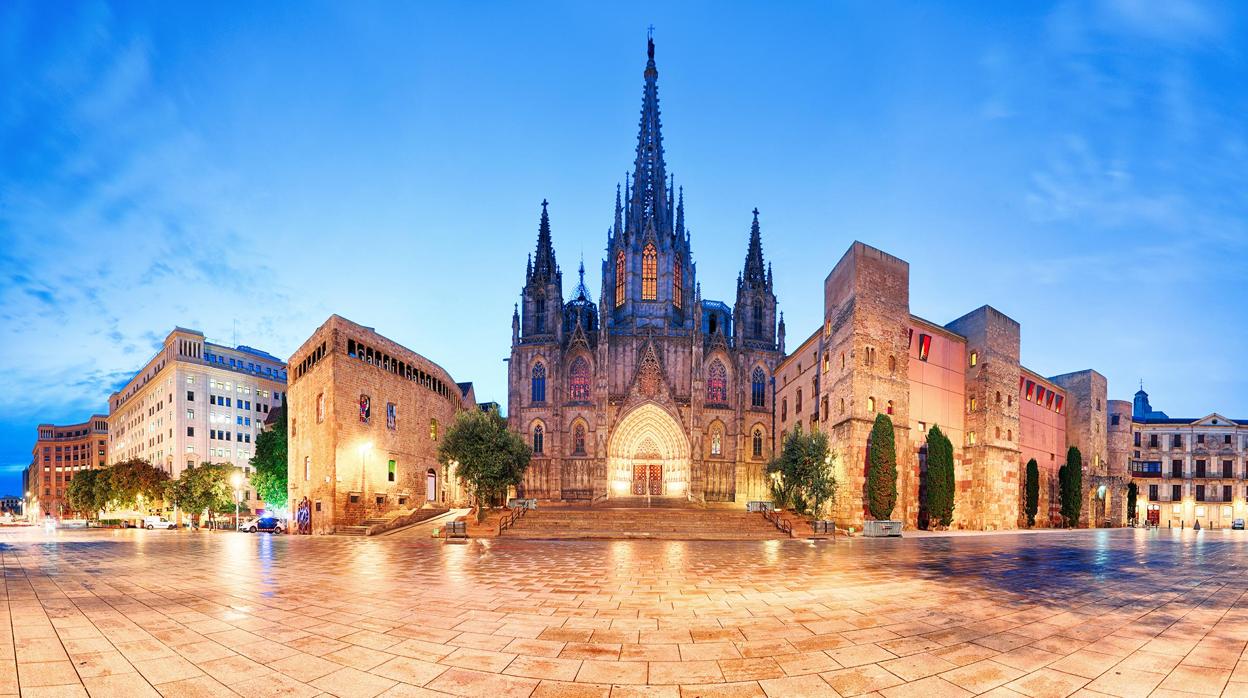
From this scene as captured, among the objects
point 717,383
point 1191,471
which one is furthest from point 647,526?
point 1191,471

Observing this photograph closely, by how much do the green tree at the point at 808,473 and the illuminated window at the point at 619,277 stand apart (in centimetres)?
2822

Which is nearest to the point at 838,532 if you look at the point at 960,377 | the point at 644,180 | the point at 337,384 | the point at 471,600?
the point at 960,377

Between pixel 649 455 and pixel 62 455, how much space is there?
142400 mm

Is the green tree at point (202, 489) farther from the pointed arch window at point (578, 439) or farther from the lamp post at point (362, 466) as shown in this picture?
the pointed arch window at point (578, 439)

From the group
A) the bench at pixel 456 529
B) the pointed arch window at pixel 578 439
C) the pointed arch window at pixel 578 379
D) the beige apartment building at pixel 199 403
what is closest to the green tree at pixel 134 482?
the beige apartment building at pixel 199 403

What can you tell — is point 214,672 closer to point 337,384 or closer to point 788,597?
point 788,597

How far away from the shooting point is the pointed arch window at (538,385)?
5291 centimetres

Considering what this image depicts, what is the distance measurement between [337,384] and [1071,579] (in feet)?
101

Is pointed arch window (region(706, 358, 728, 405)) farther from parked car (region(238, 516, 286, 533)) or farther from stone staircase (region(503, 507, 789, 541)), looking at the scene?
parked car (region(238, 516, 286, 533))

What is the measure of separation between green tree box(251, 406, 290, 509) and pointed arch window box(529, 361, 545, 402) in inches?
758

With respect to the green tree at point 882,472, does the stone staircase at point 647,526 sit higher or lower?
lower

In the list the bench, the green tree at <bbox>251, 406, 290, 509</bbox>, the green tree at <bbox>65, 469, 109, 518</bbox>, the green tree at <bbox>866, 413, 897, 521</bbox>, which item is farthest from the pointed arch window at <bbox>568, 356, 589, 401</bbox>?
the green tree at <bbox>65, 469, 109, 518</bbox>

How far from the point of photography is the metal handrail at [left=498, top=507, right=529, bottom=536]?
2822 centimetres

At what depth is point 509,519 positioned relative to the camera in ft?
96.8
